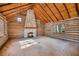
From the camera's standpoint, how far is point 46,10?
245 centimetres

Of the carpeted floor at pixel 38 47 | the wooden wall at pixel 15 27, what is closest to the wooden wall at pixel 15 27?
the wooden wall at pixel 15 27

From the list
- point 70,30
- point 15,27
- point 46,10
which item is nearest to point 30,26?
point 15,27

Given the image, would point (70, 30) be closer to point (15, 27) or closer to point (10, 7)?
point (15, 27)

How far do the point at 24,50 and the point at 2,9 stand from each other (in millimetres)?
930

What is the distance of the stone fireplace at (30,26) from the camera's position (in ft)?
8.07

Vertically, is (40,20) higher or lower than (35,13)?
lower

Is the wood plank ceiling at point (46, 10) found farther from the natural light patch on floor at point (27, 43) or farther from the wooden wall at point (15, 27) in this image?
the natural light patch on floor at point (27, 43)

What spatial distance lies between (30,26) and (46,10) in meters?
0.48

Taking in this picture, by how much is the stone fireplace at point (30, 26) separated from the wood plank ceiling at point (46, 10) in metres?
0.12

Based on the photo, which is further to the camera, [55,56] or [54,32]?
[54,32]

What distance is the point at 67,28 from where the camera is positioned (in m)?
2.41

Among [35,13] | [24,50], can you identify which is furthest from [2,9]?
[24,50]

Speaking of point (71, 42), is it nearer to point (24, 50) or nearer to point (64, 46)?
point (64, 46)

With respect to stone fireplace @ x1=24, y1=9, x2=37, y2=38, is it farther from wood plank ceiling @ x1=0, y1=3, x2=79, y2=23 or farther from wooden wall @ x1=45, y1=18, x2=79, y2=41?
wooden wall @ x1=45, y1=18, x2=79, y2=41
